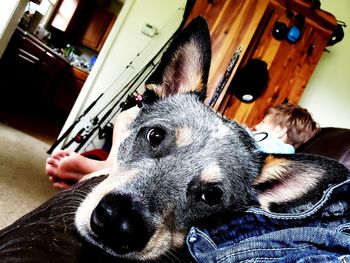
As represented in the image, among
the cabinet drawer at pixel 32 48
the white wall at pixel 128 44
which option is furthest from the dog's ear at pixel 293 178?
the cabinet drawer at pixel 32 48

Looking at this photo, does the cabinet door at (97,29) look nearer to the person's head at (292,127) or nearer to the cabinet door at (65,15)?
the cabinet door at (65,15)

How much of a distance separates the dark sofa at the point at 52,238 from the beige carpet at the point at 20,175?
1363 millimetres

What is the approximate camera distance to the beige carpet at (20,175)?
2342 millimetres

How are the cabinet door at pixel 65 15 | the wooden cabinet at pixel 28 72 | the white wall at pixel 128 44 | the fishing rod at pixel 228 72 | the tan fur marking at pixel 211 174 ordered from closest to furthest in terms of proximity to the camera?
the tan fur marking at pixel 211 174
the fishing rod at pixel 228 72
the white wall at pixel 128 44
the wooden cabinet at pixel 28 72
the cabinet door at pixel 65 15

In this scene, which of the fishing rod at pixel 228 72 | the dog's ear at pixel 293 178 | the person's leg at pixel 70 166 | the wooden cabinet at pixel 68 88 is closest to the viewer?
the dog's ear at pixel 293 178

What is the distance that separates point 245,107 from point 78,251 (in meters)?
2.98

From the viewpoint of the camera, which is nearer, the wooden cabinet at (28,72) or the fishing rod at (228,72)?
the fishing rod at (228,72)

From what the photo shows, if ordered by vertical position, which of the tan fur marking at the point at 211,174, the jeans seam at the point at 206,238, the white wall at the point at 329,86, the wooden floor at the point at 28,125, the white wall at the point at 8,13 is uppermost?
the white wall at the point at 329,86

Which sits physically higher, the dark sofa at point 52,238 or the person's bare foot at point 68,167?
the dark sofa at point 52,238

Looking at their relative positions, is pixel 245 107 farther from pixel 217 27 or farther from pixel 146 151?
pixel 146 151

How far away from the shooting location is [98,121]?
4.07 metres

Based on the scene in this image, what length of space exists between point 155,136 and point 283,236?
23.2 inches

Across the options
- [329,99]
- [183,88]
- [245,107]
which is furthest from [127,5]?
[183,88]

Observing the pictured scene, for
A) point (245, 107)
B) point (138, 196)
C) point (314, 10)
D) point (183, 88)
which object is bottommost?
point (138, 196)
